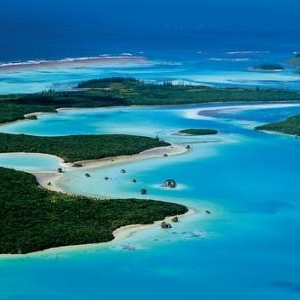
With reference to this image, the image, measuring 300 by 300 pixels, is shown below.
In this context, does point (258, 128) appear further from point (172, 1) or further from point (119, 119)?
point (172, 1)

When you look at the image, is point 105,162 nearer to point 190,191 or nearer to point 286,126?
point 190,191

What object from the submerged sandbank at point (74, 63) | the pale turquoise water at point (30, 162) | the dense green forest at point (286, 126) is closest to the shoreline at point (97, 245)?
the pale turquoise water at point (30, 162)

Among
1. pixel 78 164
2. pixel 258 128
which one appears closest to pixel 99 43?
pixel 258 128

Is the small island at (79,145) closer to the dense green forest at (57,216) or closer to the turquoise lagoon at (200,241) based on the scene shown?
the turquoise lagoon at (200,241)

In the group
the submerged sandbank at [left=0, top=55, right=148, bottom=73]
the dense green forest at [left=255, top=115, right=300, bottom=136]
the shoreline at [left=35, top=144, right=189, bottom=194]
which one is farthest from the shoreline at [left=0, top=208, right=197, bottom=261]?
the submerged sandbank at [left=0, top=55, right=148, bottom=73]

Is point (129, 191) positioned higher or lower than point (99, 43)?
Result: lower

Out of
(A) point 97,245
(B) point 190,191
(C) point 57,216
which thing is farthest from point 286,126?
(A) point 97,245

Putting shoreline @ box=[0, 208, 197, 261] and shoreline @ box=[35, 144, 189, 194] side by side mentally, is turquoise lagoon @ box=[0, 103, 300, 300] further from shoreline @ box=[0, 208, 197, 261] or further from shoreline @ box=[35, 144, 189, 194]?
shoreline @ box=[35, 144, 189, 194]
